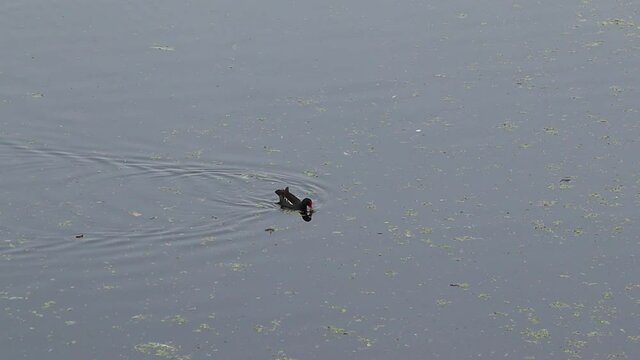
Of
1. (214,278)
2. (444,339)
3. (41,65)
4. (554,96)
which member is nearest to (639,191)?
(554,96)

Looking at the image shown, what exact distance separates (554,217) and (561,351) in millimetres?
2744

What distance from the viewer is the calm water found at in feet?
39.2

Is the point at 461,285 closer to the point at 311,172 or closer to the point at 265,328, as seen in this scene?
the point at 265,328

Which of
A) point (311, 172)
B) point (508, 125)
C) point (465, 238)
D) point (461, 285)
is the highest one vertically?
point (508, 125)

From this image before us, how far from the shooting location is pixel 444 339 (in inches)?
461

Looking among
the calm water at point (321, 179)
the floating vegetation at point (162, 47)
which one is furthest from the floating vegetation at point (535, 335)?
the floating vegetation at point (162, 47)

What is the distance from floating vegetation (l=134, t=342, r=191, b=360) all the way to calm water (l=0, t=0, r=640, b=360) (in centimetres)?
3

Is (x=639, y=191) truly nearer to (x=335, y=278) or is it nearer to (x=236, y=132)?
(x=335, y=278)

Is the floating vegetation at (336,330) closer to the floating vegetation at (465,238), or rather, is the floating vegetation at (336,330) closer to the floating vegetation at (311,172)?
the floating vegetation at (465,238)

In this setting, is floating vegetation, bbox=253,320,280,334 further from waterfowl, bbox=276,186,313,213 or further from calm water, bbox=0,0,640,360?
waterfowl, bbox=276,186,313,213

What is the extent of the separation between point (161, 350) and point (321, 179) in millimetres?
4080

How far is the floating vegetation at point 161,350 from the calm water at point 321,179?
34 millimetres

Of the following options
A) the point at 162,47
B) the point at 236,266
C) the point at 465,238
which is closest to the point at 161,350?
the point at 236,266

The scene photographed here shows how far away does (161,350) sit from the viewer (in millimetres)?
11453
